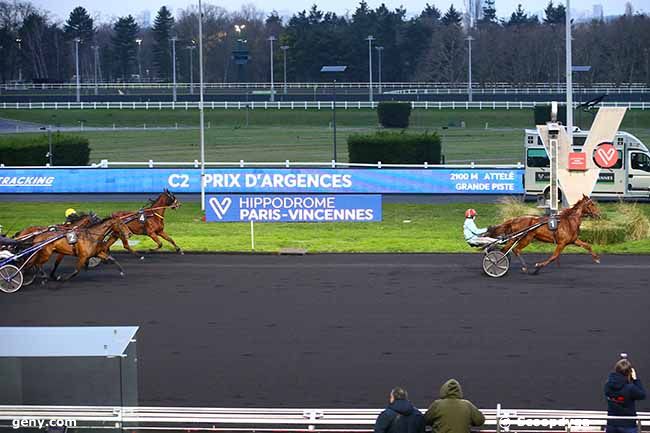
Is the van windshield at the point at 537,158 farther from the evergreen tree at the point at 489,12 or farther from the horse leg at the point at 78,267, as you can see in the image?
the evergreen tree at the point at 489,12

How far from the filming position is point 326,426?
36.8ft

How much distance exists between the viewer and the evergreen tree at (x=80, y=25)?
357ft

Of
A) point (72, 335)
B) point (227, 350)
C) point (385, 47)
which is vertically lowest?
point (227, 350)

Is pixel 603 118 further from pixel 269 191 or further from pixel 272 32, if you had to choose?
pixel 272 32

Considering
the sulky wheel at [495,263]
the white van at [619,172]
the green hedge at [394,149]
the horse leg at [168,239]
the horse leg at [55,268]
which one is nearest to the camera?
the sulky wheel at [495,263]

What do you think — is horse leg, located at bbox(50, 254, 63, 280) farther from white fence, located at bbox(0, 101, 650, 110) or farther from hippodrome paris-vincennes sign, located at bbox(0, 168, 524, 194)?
white fence, located at bbox(0, 101, 650, 110)

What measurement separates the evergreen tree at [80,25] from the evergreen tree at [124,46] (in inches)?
100

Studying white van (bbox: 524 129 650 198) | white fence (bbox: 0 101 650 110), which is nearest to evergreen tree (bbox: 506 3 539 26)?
white fence (bbox: 0 101 650 110)

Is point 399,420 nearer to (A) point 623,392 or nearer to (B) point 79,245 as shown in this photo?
(A) point 623,392

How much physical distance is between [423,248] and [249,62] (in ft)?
273

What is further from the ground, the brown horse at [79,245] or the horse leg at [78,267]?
the brown horse at [79,245]

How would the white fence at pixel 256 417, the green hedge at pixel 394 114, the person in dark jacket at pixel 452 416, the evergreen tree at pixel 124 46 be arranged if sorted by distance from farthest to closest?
the evergreen tree at pixel 124 46 → the green hedge at pixel 394 114 → the person in dark jacket at pixel 452 416 → the white fence at pixel 256 417

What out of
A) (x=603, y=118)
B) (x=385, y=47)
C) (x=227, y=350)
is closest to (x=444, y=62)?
(x=385, y=47)

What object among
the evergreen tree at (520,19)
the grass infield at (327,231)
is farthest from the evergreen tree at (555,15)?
the grass infield at (327,231)
